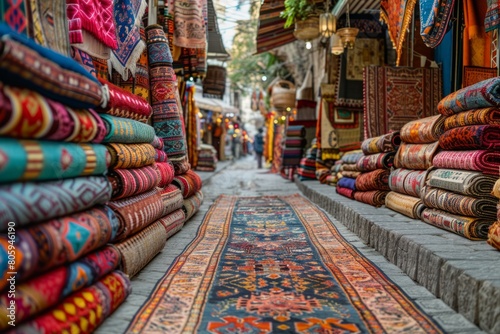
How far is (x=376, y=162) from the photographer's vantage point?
232 inches

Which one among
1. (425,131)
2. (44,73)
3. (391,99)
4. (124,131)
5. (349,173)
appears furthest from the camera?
(349,173)

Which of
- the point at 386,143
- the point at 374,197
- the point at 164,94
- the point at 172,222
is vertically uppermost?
the point at 164,94

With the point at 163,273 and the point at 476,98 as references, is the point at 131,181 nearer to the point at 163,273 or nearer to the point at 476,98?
the point at 163,273

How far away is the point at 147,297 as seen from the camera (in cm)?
270

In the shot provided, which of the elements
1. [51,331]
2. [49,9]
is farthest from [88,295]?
[49,9]

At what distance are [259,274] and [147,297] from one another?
2.70 ft

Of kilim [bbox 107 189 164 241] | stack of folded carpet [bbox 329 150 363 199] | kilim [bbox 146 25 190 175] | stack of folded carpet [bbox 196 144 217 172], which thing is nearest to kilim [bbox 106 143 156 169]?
kilim [bbox 107 189 164 241]

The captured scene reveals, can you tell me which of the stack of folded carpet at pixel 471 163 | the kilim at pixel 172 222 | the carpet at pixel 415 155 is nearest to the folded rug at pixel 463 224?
the stack of folded carpet at pixel 471 163

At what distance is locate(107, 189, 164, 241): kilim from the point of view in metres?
2.95

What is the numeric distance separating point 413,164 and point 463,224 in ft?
4.86

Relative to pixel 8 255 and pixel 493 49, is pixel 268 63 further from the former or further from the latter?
pixel 8 255

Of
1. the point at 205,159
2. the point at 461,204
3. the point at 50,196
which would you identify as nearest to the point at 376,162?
the point at 461,204

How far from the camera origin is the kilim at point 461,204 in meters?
3.32

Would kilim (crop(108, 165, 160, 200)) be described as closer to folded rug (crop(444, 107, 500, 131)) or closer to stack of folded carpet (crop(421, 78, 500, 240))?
stack of folded carpet (crop(421, 78, 500, 240))
